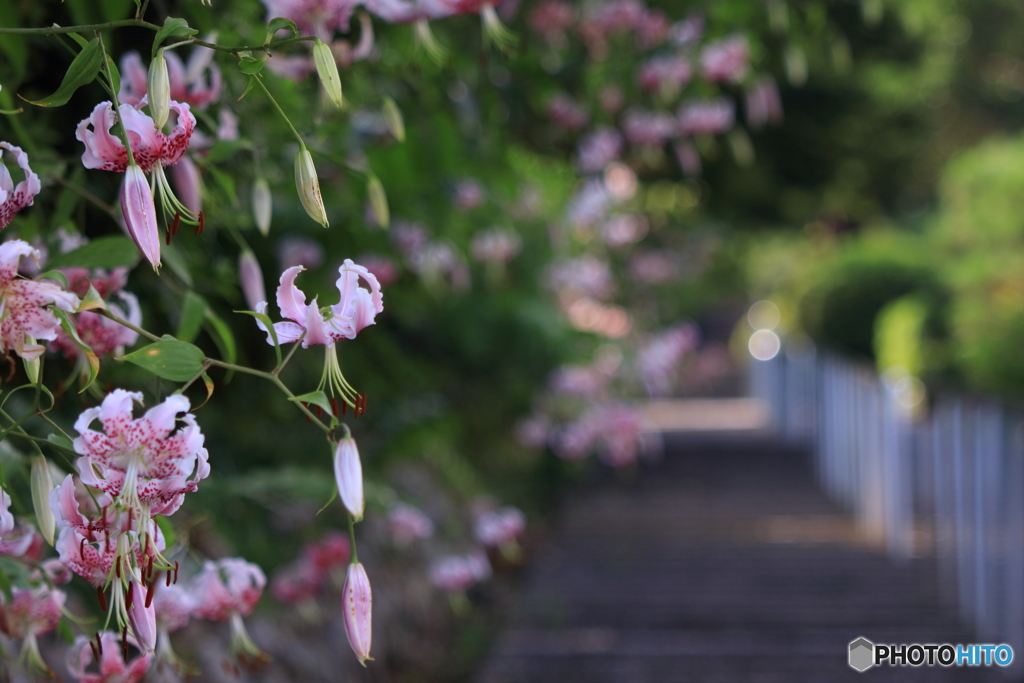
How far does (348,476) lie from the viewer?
0.75 metres

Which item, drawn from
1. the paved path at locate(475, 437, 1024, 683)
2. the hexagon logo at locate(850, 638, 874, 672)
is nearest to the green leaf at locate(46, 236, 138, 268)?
the paved path at locate(475, 437, 1024, 683)

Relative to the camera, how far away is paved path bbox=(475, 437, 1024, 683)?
3129mm

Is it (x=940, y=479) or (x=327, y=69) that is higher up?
(x=327, y=69)

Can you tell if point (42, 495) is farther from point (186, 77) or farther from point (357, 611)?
point (186, 77)

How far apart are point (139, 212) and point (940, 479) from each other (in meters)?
3.65

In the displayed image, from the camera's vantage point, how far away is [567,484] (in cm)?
692

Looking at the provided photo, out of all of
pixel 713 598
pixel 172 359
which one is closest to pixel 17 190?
pixel 172 359

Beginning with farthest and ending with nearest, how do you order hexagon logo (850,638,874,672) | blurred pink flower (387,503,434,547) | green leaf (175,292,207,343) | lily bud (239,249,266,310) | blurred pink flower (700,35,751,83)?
hexagon logo (850,638,874,672) < blurred pink flower (387,503,434,547) < blurred pink flower (700,35,751,83) < lily bud (239,249,266,310) < green leaf (175,292,207,343)

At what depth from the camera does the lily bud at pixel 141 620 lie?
0.73m

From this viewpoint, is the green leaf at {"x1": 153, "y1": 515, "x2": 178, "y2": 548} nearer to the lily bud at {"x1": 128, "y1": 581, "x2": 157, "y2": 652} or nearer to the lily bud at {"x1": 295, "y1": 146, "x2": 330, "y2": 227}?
the lily bud at {"x1": 128, "y1": 581, "x2": 157, "y2": 652}

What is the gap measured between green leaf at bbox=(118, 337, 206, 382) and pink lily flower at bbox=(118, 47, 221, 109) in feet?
1.21

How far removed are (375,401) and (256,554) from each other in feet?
1.78

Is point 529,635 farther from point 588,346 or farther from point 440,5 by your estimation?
point 440,5

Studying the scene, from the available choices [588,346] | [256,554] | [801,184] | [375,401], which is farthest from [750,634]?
[801,184]
